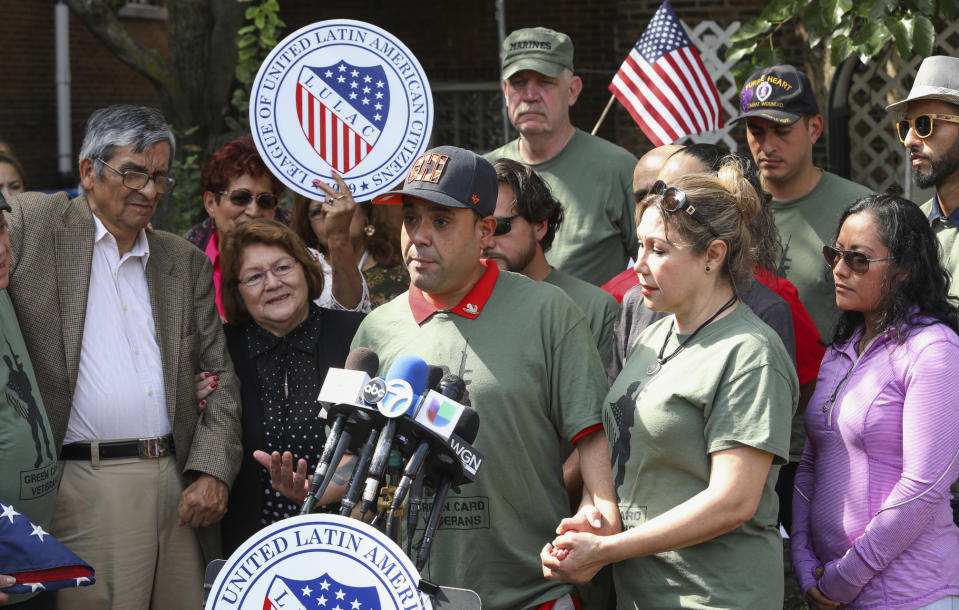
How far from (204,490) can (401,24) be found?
12.0 meters

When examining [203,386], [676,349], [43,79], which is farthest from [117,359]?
[43,79]

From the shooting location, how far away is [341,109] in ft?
13.9

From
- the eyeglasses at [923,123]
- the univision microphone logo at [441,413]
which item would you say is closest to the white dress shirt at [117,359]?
the univision microphone logo at [441,413]

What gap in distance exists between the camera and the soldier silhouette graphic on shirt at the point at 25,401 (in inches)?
133

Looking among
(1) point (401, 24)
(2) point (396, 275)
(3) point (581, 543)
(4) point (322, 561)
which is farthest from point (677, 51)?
(1) point (401, 24)

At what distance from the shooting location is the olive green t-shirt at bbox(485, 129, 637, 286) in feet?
15.9

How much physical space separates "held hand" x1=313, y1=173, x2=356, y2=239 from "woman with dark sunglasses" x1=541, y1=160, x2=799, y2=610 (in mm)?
1495

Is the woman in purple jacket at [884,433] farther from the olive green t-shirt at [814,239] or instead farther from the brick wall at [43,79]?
the brick wall at [43,79]

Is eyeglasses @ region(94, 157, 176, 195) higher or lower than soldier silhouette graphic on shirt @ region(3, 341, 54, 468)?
higher

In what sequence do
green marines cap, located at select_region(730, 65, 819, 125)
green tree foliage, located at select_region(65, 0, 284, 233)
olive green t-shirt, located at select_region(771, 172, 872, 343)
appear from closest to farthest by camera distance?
olive green t-shirt, located at select_region(771, 172, 872, 343) → green marines cap, located at select_region(730, 65, 819, 125) → green tree foliage, located at select_region(65, 0, 284, 233)

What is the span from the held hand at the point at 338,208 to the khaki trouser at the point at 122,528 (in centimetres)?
105

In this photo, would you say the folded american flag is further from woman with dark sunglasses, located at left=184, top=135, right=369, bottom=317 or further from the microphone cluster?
woman with dark sunglasses, located at left=184, top=135, right=369, bottom=317

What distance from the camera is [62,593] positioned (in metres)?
3.72

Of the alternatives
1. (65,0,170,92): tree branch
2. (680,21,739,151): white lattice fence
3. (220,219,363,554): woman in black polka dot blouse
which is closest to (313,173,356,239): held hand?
(220,219,363,554): woman in black polka dot blouse
